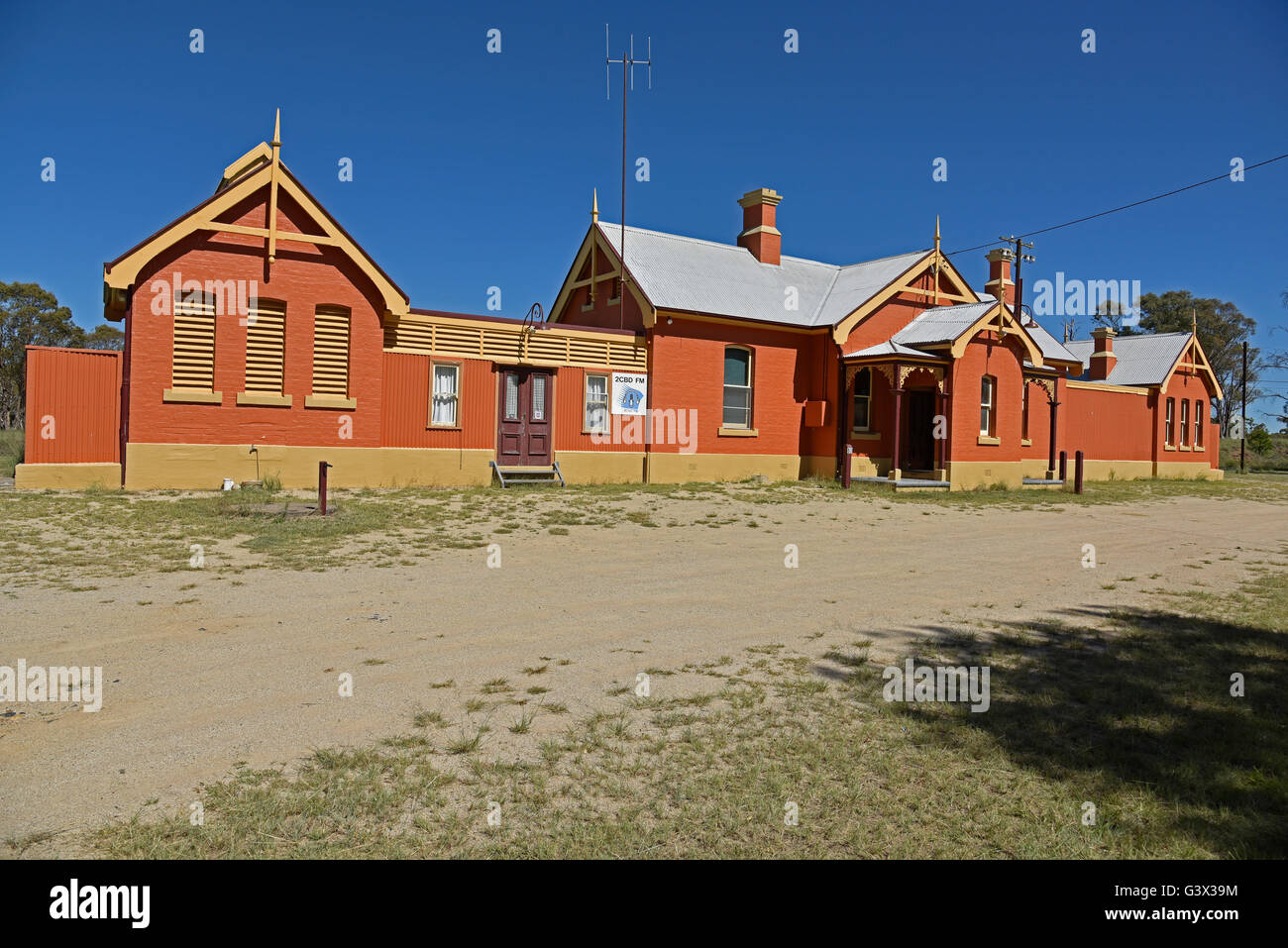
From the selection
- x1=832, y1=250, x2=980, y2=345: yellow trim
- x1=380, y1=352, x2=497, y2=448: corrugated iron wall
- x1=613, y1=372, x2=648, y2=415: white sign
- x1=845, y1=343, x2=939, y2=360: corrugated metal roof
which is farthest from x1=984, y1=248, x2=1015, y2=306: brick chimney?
x1=380, y1=352, x2=497, y2=448: corrugated iron wall

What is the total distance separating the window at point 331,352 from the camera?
702 inches

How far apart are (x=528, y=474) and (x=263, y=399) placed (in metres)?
5.87

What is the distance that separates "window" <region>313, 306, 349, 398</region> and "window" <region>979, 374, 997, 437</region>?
56.1 ft

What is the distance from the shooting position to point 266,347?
683 inches

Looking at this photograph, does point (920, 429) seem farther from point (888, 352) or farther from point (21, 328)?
point (21, 328)

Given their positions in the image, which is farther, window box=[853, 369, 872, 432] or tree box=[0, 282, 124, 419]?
tree box=[0, 282, 124, 419]

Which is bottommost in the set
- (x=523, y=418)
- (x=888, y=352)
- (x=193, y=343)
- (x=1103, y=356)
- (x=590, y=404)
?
(x=523, y=418)

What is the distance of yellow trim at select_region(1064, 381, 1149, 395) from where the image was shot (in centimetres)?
3159

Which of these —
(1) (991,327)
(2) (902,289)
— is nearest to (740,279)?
(2) (902,289)

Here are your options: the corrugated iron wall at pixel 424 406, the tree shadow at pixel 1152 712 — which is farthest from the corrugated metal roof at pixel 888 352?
the tree shadow at pixel 1152 712

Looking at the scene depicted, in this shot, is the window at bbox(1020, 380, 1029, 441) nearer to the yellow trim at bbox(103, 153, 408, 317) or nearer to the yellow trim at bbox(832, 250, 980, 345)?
the yellow trim at bbox(832, 250, 980, 345)

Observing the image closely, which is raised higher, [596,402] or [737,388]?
[737,388]
